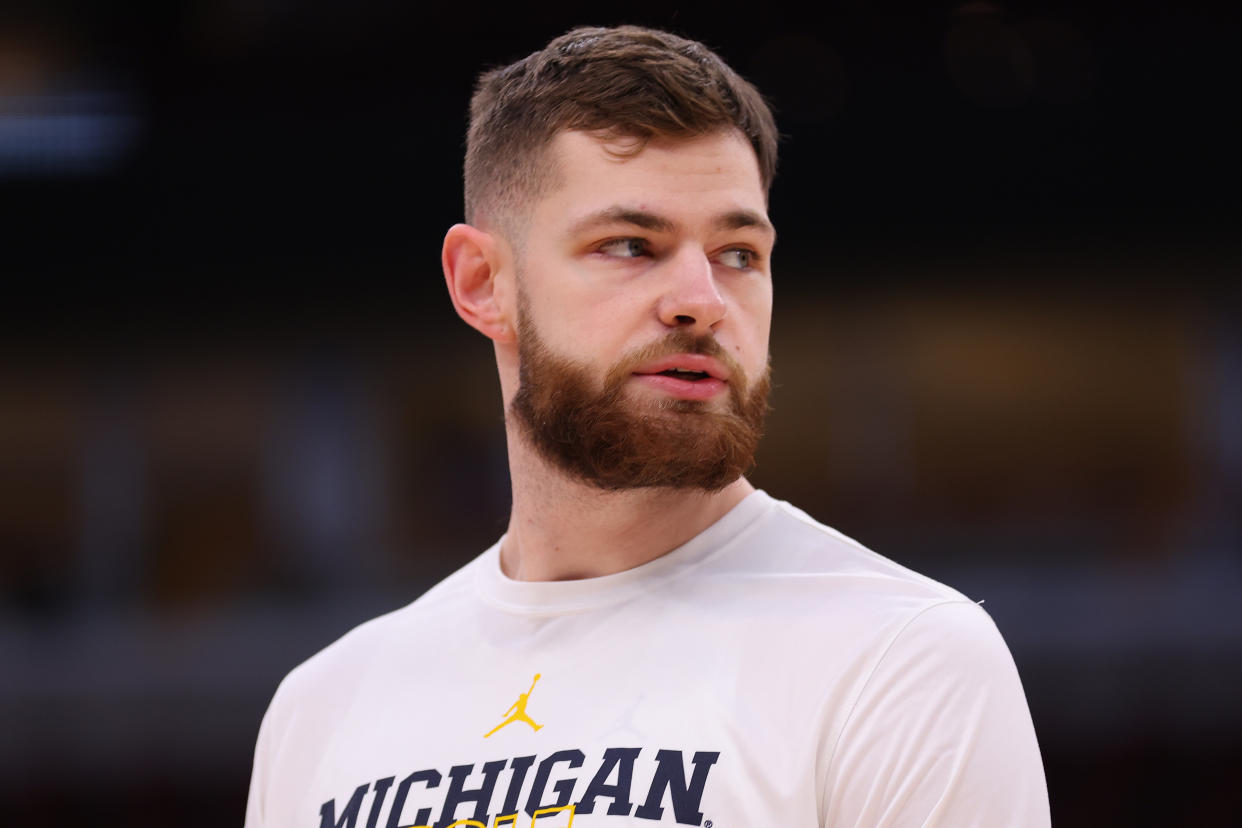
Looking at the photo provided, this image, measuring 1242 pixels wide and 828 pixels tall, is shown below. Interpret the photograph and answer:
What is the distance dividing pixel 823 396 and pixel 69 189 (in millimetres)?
3269

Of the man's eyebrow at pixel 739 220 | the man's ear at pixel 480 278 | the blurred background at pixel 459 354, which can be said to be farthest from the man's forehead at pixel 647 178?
the blurred background at pixel 459 354

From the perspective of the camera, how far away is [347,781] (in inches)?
63.1

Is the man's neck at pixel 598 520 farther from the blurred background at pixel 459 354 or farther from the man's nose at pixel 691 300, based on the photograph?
the blurred background at pixel 459 354

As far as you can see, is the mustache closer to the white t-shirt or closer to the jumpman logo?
the white t-shirt

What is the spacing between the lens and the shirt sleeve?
4.02 ft

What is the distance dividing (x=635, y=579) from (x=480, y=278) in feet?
1.50

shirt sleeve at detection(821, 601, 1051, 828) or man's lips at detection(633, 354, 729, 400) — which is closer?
shirt sleeve at detection(821, 601, 1051, 828)

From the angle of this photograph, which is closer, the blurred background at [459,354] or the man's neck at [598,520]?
the man's neck at [598,520]

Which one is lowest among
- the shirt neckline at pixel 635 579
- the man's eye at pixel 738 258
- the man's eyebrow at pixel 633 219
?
the shirt neckline at pixel 635 579

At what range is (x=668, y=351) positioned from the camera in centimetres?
146

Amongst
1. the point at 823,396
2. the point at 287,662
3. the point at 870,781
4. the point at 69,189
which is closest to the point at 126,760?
the point at 287,662

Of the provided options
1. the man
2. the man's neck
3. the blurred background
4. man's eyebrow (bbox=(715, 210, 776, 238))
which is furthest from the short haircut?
the blurred background

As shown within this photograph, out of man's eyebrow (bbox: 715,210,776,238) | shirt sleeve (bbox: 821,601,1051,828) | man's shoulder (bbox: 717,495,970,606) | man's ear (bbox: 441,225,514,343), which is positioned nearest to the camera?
shirt sleeve (bbox: 821,601,1051,828)

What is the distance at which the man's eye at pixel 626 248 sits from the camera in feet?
4.94
